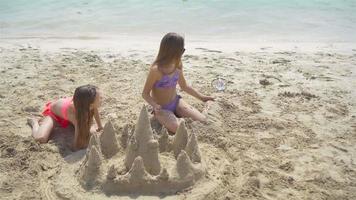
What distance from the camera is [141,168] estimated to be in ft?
9.70

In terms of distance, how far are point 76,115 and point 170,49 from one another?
3.66 ft

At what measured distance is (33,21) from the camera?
1081 centimetres

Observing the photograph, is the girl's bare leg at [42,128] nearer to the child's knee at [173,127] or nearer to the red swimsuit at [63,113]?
the red swimsuit at [63,113]

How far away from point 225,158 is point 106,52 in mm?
4081

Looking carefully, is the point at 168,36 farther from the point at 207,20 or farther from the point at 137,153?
the point at 207,20

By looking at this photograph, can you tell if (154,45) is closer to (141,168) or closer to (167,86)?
(167,86)

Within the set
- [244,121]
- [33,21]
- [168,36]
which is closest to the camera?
[168,36]

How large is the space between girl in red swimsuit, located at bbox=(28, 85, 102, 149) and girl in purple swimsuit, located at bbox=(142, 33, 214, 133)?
609 mm

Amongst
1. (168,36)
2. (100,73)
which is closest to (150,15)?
(100,73)

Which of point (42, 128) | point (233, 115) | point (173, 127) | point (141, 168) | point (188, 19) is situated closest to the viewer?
point (141, 168)

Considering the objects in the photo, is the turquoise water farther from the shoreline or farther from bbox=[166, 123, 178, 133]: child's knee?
bbox=[166, 123, 178, 133]: child's knee

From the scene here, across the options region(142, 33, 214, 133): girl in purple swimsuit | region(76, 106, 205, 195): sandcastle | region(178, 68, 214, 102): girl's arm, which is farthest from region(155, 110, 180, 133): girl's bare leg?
region(76, 106, 205, 195): sandcastle

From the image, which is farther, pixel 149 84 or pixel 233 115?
pixel 233 115

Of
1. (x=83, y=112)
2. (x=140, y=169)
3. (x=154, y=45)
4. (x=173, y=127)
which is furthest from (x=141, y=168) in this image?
(x=154, y=45)
